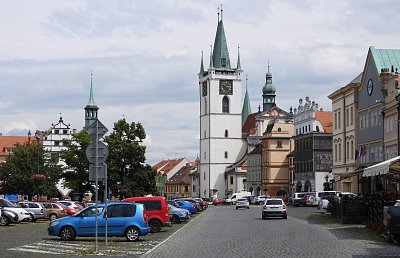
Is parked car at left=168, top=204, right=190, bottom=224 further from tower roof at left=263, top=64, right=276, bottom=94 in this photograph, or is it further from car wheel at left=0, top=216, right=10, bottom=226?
tower roof at left=263, top=64, right=276, bottom=94

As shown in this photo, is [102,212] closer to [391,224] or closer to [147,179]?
[391,224]

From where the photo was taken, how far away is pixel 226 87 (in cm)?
17175

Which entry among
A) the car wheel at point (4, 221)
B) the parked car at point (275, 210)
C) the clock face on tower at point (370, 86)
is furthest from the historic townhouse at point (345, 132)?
the car wheel at point (4, 221)

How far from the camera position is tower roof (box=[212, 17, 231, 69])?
174m

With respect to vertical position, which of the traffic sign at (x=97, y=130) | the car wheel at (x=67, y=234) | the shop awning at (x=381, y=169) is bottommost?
the car wheel at (x=67, y=234)

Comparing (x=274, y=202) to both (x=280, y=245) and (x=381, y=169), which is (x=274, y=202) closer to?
(x=381, y=169)

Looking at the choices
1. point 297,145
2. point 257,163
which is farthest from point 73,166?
point 257,163

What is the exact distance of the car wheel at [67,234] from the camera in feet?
101

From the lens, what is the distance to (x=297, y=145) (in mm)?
124562

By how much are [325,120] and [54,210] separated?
69.5 meters

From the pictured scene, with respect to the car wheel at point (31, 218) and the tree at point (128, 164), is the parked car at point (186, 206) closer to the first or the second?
the car wheel at point (31, 218)

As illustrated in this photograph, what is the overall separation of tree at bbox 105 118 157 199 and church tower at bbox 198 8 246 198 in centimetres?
8033

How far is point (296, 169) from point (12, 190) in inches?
2073

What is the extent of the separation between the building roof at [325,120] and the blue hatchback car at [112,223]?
87.9 metres
